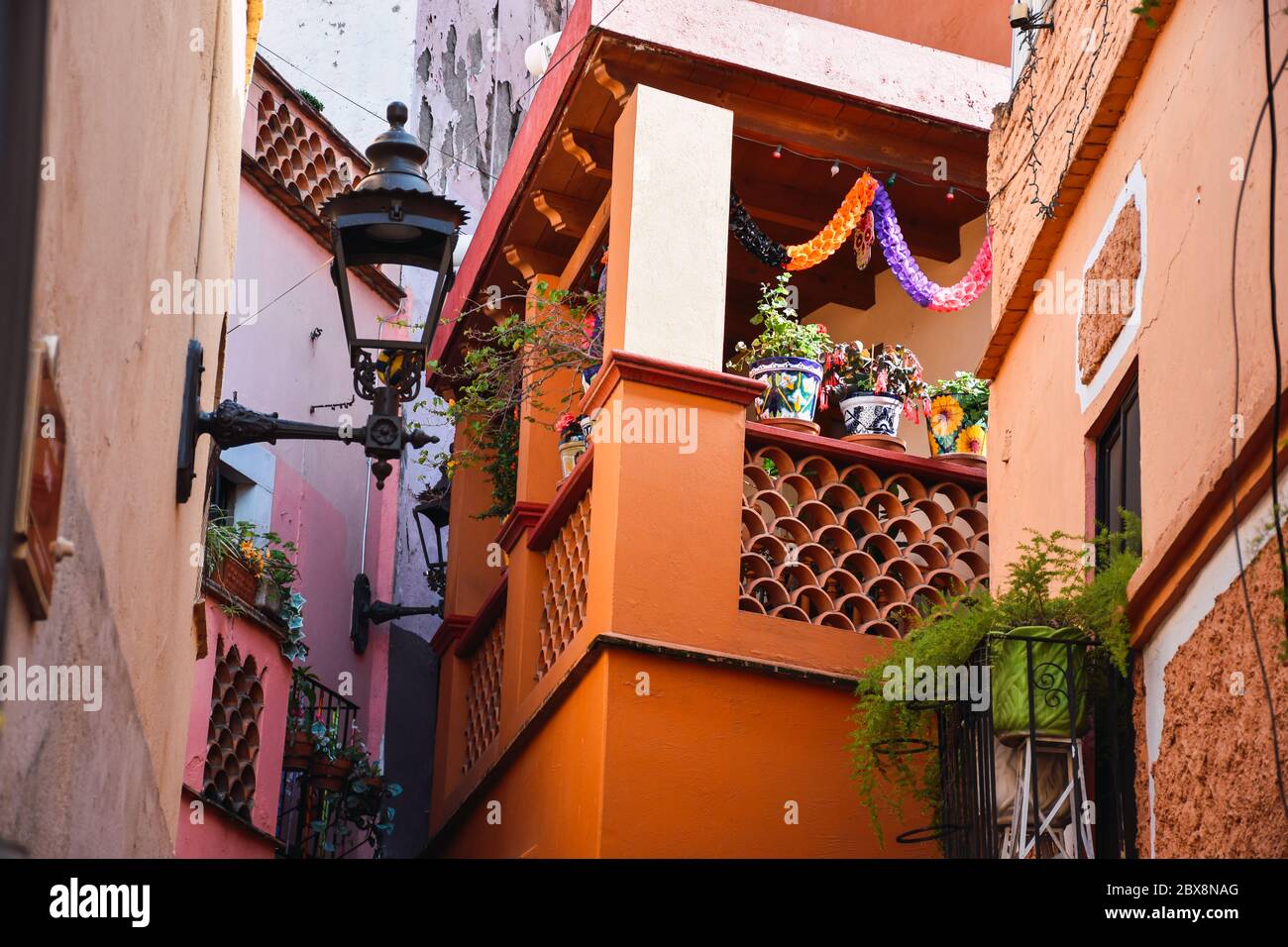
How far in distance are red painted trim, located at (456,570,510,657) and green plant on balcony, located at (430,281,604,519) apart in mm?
831

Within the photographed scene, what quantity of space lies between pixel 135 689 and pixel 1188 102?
11.9 ft

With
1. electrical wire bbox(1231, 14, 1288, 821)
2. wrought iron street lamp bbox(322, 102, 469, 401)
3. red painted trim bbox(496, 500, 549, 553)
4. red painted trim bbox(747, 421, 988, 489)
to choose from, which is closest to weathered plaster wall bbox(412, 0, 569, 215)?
red painted trim bbox(496, 500, 549, 553)

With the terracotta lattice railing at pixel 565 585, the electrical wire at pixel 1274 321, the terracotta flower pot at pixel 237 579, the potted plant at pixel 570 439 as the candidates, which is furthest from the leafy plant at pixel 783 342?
the electrical wire at pixel 1274 321

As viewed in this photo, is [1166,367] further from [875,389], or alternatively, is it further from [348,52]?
[348,52]

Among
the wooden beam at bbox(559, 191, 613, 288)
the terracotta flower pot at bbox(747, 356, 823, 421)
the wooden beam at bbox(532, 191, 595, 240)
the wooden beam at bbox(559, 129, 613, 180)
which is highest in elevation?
the wooden beam at bbox(559, 129, 613, 180)

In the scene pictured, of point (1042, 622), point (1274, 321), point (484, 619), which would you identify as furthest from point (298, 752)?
point (1274, 321)

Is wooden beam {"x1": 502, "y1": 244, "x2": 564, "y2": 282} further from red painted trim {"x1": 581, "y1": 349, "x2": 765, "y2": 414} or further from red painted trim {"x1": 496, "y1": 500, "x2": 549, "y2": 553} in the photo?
red painted trim {"x1": 581, "y1": 349, "x2": 765, "y2": 414}

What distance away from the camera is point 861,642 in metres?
8.67

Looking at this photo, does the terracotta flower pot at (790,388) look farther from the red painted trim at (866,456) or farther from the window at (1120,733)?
the window at (1120,733)

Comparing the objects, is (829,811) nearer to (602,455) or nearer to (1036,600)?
(602,455)

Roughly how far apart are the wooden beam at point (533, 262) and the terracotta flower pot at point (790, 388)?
2498mm

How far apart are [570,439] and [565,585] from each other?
1.41 metres

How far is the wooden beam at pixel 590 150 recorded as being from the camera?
10.1m

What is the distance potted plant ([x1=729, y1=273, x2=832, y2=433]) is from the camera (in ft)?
30.8
